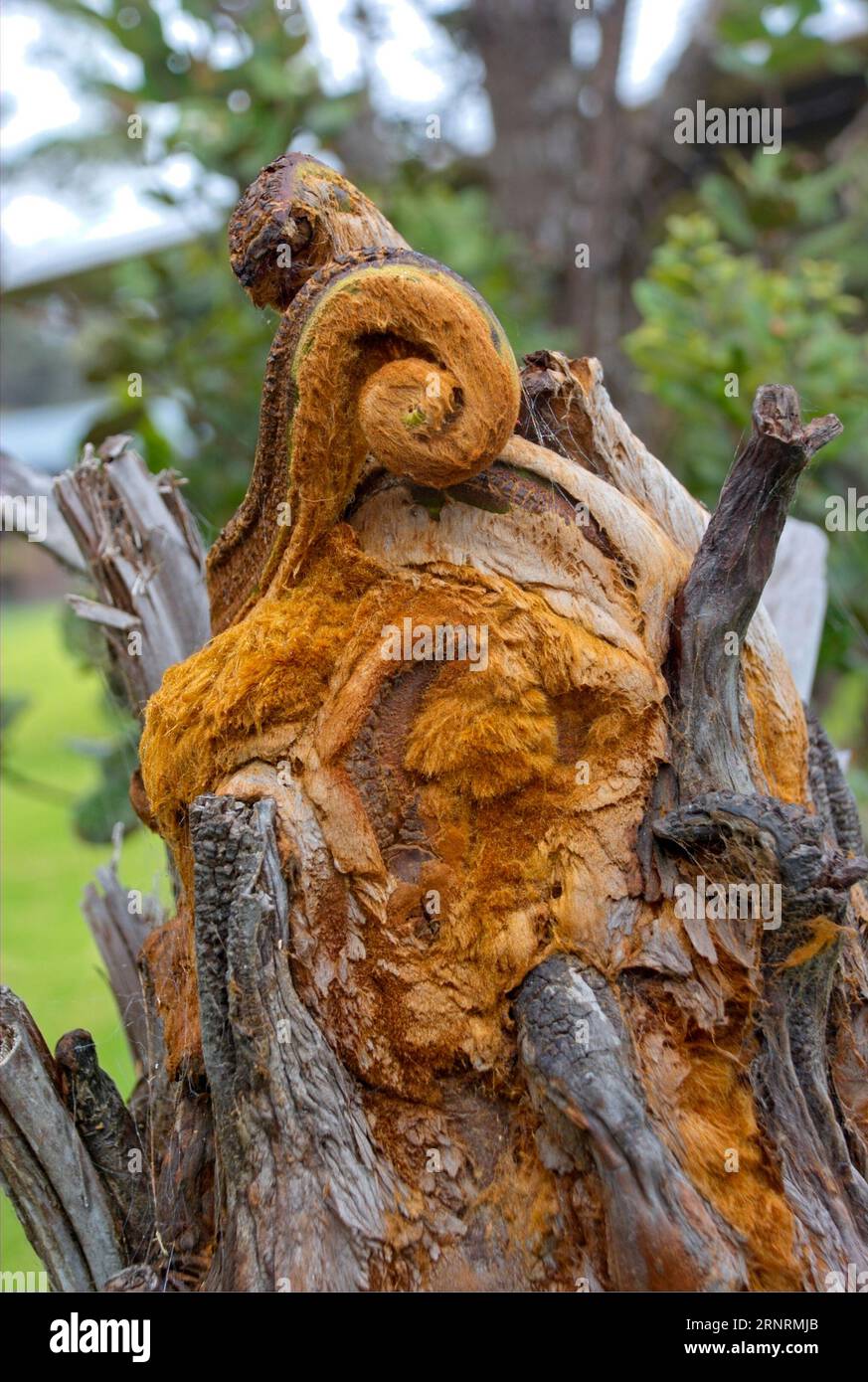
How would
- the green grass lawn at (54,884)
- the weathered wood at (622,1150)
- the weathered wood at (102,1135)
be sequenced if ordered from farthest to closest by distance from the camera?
1. the green grass lawn at (54,884)
2. the weathered wood at (102,1135)
3. the weathered wood at (622,1150)

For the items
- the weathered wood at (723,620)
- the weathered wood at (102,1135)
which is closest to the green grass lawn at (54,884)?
the weathered wood at (102,1135)

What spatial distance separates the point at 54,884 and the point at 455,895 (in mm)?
3118

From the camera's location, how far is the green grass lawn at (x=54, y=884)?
2078mm

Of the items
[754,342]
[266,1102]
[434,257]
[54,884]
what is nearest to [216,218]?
[434,257]

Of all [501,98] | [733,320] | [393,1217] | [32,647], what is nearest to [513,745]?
[393,1217]

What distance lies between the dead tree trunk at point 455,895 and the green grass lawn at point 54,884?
0.43 meters

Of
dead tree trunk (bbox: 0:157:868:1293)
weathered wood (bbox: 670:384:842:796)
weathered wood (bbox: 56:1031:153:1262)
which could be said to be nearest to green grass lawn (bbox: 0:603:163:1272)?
weathered wood (bbox: 56:1031:153:1262)

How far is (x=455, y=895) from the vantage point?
1.14 meters

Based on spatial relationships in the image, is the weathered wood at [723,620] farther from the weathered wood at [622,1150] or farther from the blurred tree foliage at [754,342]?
the blurred tree foliage at [754,342]

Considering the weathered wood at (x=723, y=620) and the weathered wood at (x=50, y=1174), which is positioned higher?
the weathered wood at (x=723, y=620)

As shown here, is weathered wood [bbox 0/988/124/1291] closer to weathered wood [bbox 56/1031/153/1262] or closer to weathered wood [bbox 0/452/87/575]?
weathered wood [bbox 56/1031/153/1262]

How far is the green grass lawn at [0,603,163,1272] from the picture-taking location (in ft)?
6.82

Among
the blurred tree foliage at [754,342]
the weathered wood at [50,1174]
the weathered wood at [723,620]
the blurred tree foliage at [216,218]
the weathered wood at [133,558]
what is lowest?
the weathered wood at [50,1174]
